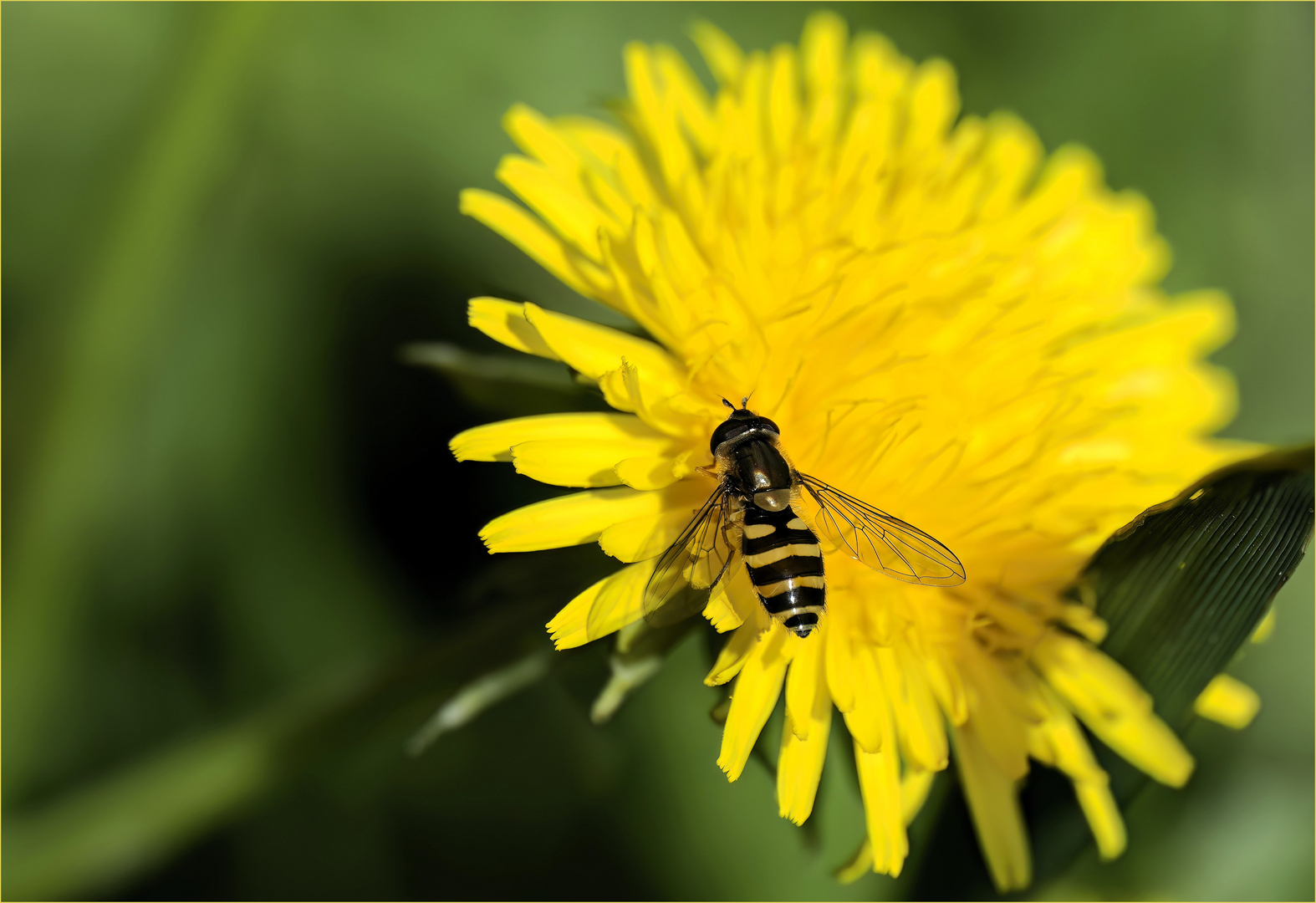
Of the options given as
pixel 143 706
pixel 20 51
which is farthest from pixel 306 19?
pixel 143 706

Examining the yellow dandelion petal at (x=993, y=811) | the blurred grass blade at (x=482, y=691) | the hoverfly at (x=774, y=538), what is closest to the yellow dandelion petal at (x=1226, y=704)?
the yellow dandelion petal at (x=993, y=811)

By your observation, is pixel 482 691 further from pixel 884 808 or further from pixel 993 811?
pixel 993 811

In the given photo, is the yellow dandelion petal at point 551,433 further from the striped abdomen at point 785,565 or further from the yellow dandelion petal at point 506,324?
the striped abdomen at point 785,565

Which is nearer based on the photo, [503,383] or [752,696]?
[752,696]

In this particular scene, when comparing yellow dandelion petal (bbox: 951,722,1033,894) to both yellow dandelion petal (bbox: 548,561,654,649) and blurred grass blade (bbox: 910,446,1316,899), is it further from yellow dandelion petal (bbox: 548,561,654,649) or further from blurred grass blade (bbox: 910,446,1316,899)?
yellow dandelion petal (bbox: 548,561,654,649)

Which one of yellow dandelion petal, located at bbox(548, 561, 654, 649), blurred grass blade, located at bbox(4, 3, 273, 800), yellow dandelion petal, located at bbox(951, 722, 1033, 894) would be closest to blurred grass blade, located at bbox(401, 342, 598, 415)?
yellow dandelion petal, located at bbox(548, 561, 654, 649)

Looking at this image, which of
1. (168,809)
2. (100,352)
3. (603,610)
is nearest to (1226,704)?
(603,610)
